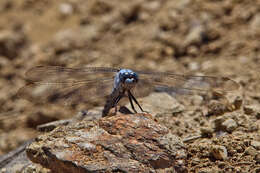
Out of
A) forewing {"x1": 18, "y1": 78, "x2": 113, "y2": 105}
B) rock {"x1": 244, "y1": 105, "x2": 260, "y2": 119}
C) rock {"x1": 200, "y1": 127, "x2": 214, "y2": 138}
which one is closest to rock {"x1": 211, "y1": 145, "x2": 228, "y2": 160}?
rock {"x1": 200, "y1": 127, "x2": 214, "y2": 138}

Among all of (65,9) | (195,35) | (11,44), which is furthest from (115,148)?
(65,9)

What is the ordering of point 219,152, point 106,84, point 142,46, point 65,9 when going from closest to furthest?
point 219,152 → point 106,84 → point 142,46 → point 65,9

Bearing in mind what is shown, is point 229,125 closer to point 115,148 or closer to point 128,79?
point 128,79

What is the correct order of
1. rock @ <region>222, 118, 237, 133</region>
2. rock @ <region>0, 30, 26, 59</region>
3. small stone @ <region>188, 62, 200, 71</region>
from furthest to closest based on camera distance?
rock @ <region>0, 30, 26, 59</region>, small stone @ <region>188, 62, 200, 71</region>, rock @ <region>222, 118, 237, 133</region>

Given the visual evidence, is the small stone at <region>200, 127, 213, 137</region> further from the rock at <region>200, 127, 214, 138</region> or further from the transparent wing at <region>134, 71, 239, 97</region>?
the transparent wing at <region>134, 71, 239, 97</region>

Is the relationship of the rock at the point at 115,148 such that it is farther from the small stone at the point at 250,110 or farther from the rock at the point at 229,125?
the small stone at the point at 250,110

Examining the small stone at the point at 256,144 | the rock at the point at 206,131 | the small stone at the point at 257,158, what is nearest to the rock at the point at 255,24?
the rock at the point at 206,131

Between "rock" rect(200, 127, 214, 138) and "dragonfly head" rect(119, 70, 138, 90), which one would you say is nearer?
"rock" rect(200, 127, 214, 138)
